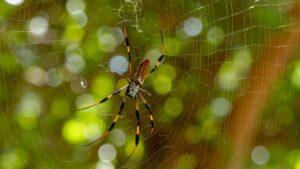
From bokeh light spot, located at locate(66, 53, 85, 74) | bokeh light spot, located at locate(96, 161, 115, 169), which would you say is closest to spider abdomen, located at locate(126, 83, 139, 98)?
bokeh light spot, located at locate(66, 53, 85, 74)

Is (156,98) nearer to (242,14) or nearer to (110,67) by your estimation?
(110,67)

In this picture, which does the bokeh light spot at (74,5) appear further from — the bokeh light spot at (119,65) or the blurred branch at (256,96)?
the blurred branch at (256,96)

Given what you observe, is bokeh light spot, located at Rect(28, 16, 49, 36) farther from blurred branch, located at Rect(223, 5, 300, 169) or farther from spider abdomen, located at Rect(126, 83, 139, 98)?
blurred branch, located at Rect(223, 5, 300, 169)

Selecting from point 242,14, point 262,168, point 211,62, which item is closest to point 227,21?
point 242,14

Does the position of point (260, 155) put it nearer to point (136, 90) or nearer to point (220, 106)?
point (220, 106)

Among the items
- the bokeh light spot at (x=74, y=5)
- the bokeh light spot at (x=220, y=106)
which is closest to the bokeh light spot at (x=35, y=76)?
the bokeh light spot at (x=74, y=5)

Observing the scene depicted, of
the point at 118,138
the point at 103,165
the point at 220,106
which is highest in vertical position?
the point at 220,106

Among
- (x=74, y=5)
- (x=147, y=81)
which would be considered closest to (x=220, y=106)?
(x=147, y=81)

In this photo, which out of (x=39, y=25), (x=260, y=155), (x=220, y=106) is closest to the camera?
(x=39, y=25)
